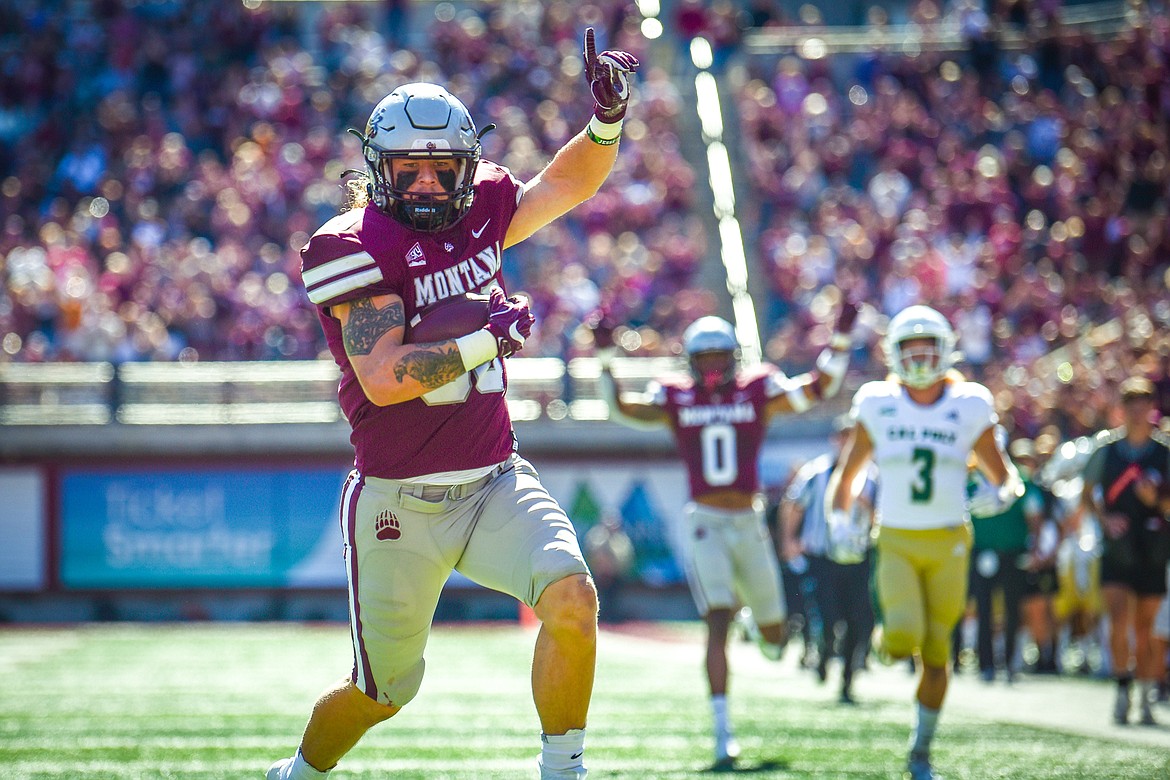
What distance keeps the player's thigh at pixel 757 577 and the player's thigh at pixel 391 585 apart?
11.5ft

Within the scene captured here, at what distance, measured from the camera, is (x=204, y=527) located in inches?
706

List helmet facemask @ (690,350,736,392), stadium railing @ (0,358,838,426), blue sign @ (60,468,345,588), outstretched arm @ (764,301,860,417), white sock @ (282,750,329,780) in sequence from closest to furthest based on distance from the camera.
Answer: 1. white sock @ (282,750,329,780)
2. outstretched arm @ (764,301,860,417)
3. helmet facemask @ (690,350,736,392)
4. stadium railing @ (0,358,838,426)
5. blue sign @ (60,468,345,588)

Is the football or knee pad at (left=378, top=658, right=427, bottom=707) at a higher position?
the football

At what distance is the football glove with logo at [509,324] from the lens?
4.47 metres

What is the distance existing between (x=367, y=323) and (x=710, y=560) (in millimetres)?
3730

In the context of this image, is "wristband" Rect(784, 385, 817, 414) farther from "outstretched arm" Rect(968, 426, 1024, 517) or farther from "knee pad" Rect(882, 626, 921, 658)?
"knee pad" Rect(882, 626, 921, 658)

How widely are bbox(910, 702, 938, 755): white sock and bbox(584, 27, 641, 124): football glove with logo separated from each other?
2.90 metres

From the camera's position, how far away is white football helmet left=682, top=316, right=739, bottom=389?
8.18 meters

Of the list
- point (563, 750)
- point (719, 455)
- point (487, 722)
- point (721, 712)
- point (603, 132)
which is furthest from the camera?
point (487, 722)

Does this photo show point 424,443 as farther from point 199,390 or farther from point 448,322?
point 199,390

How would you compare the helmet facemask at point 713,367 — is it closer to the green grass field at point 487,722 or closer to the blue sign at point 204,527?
the green grass field at point 487,722

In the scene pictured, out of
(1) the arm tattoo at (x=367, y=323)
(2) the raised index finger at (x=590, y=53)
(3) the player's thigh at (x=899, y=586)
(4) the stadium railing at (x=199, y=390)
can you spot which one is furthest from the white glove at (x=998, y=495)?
(4) the stadium railing at (x=199, y=390)

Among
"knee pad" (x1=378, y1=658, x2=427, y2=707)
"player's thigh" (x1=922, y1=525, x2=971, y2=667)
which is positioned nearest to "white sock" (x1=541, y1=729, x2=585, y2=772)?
"knee pad" (x1=378, y1=658, x2=427, y2=707)

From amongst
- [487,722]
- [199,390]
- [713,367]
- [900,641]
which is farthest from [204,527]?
[900,641]
